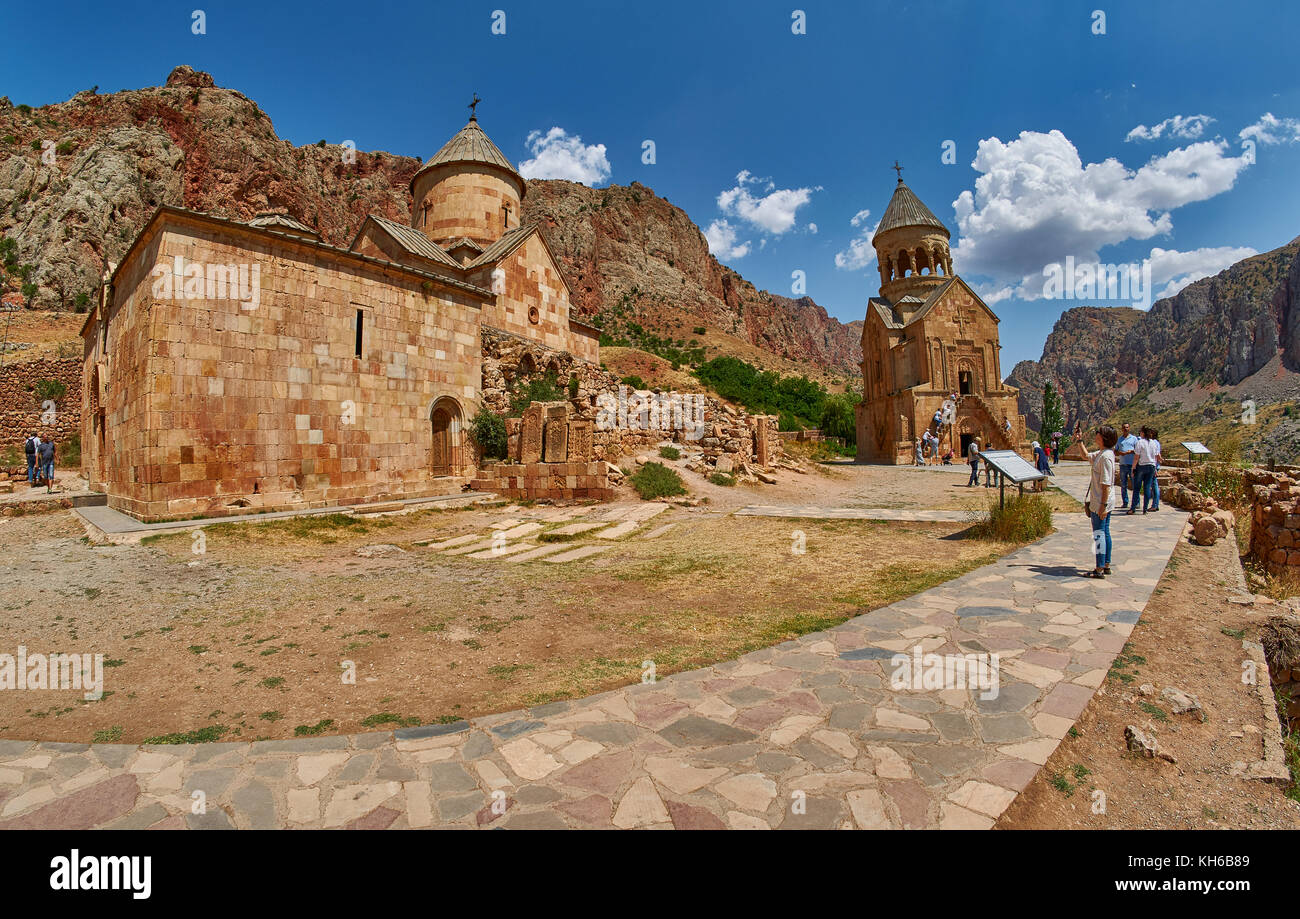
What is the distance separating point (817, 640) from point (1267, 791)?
2.03 m

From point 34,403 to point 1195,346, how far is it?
11458 centimetres

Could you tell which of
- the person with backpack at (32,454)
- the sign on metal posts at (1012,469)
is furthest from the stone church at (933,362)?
the person with backpack at (32,454)

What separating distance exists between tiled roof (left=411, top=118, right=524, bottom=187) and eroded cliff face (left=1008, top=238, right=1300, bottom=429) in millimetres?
77641

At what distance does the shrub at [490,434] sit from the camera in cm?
1376

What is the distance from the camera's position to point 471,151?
18781 millimetres

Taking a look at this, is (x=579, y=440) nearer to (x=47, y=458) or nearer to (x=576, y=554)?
(x=576, y=554)

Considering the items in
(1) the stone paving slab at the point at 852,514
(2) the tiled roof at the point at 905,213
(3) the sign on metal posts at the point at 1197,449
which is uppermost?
(2) the tiled roof at the point at 905,213

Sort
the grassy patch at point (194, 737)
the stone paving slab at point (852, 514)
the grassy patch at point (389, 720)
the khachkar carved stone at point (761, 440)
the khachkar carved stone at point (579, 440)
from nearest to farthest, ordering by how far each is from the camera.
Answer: the grassy patch at point (194, 737) < the grassy patch at point (389, 720) < the stone paving slab at point (852, 514) < the khachkar carved stone at point (579, 440) < the khachkar carved stone at point (761, 440)

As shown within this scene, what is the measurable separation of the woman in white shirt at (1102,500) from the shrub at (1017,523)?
147 cm

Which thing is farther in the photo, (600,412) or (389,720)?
(600,412)

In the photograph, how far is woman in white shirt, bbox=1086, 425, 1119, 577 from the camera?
5.03 m

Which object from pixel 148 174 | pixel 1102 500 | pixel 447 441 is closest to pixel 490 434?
pixel 447 441

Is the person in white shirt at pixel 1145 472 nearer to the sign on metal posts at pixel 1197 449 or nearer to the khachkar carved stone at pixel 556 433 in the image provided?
the sign on metal posts at pixel 1197 449
